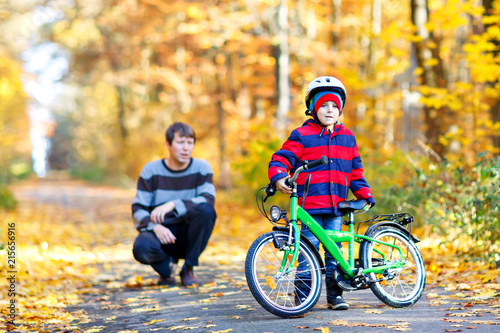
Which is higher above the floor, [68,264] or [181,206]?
Answer: [181,206]

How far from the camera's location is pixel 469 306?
4.20 m

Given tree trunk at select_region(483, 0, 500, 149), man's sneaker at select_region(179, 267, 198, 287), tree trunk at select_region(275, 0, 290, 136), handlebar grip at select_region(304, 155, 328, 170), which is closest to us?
handlebar grip at select_region(304, 155, 328, 170)

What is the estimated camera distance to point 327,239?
13.3ft

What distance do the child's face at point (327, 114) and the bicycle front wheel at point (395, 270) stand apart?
35.3 inches

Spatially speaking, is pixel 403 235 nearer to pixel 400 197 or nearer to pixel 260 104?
pixel 400 197

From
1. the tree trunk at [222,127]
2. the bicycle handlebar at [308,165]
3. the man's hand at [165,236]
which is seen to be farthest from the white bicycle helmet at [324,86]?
the tree trunk at [222,127]

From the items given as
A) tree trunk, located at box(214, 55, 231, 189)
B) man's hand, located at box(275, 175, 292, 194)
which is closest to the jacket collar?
man's hand, located at box(275, 175, 292, 194)

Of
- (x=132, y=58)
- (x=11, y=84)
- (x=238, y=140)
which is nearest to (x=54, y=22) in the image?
(x=132, y=58)

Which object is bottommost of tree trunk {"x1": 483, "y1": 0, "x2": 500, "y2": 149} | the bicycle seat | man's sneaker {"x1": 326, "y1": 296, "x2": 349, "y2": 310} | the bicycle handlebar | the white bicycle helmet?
man's sneaker {"x1": 326, "y1": 296, "x2": 349, "y2": 310}

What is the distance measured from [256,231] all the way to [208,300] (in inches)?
205

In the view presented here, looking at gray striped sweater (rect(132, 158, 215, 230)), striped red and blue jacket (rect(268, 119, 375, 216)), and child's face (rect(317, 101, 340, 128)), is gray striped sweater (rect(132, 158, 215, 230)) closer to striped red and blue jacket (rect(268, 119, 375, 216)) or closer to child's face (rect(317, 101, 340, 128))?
striped red and blue jacket (rect(268, 119, 375, 216))

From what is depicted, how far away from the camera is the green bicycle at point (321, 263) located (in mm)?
3852

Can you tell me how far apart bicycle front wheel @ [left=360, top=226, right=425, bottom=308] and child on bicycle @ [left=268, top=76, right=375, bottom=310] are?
0.26m

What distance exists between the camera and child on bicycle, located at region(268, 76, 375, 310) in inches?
161
